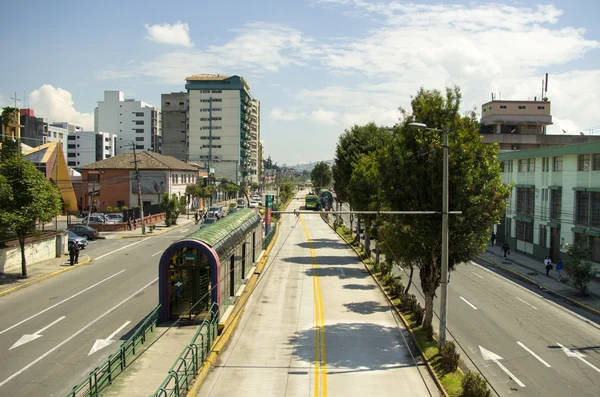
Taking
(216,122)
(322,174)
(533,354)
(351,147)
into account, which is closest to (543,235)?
(351,147)

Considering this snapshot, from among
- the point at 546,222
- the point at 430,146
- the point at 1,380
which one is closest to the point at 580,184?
the point at 546,222

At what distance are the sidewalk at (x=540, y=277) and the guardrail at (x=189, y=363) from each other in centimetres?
1104

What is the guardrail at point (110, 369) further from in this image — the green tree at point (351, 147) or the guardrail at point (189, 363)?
the green tree at point (351, 147)

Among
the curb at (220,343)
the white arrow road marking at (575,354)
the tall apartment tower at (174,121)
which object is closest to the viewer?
the curb at (220,343)

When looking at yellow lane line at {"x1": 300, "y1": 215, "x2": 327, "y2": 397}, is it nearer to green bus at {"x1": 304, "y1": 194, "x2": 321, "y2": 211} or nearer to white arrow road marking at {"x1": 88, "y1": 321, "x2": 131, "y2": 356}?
white arrow road marking at {"x1": 88, "y1": 321, "x2": 131, "y2": 356}

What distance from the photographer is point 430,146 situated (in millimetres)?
19062

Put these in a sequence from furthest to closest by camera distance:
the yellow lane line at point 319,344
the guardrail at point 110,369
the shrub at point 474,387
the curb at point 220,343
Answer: the yellow lane line at point 319,344
the curb at point 220,343
the shrub at point 474,387
the guardrail at point 110,369

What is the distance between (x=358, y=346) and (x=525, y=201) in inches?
1354

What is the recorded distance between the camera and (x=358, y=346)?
18891mm

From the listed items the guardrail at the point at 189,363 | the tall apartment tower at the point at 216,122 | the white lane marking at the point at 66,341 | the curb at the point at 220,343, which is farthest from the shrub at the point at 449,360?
the tall apartment tower at the point at 216,122

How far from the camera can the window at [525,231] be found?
46.0m

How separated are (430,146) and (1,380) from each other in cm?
1565

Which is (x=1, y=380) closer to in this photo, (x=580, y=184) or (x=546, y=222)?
(x=580, y=184)

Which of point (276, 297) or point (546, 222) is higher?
point (546, 222)
